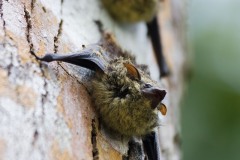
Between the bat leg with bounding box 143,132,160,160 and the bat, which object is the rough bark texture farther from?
the bat leg with bounding box 143,132,160,160

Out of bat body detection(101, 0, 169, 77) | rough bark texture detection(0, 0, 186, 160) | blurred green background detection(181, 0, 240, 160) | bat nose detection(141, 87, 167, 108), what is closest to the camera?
rough bark texture detection(0, 0, 186, 160)


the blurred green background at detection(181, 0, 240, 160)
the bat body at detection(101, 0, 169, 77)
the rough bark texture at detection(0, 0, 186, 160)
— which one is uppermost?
the blurred green background at detection(181, 0, 240, 160)

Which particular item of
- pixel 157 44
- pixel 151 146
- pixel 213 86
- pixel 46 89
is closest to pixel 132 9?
pixel 157 44

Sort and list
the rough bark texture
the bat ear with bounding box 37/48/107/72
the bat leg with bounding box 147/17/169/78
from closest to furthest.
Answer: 1. the rough bark texture
2. the bat ear with bounding box 37/48/107/72
3. the bat leg with bounding box 147/17/169/78

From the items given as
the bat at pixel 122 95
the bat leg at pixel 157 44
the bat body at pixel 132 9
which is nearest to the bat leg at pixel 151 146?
the bat at pixel 122 95

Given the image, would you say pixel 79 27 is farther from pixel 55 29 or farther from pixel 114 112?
pixel 114 112

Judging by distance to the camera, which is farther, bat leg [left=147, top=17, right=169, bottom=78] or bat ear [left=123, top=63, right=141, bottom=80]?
bat leg [left=147, top=17, right=169, bottom=78]

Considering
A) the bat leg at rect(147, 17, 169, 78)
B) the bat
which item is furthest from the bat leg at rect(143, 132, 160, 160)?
the bat leg at rect(147, 17, 169, 78)

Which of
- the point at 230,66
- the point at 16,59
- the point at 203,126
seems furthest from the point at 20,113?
the point at 230,66
